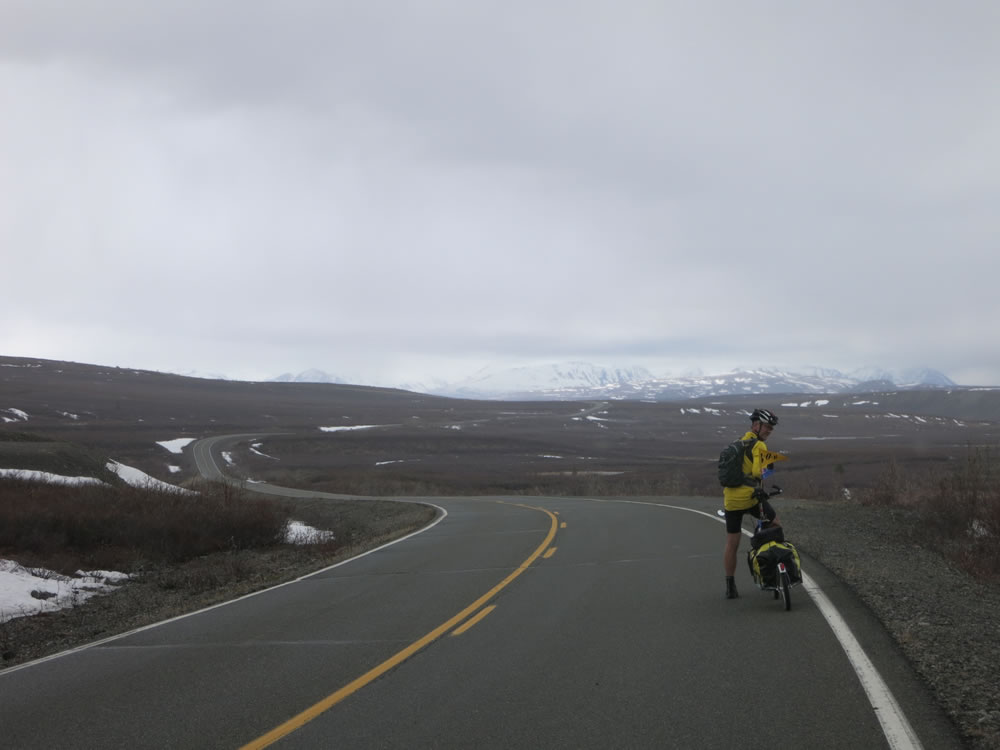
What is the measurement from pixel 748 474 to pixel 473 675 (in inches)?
151

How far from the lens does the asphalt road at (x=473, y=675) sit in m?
5.14

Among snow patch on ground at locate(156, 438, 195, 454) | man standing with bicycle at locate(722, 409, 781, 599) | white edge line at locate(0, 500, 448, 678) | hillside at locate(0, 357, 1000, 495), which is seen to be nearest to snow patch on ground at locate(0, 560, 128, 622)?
white edge line at locate(0, 500, 448, 678)

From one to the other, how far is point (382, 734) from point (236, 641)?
354 centimetres

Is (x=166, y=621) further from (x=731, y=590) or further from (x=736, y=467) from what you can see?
(x=736, y=467)

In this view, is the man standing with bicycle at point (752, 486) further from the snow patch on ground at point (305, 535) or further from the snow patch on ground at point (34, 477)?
the snow patch on ground at point (34, 477)

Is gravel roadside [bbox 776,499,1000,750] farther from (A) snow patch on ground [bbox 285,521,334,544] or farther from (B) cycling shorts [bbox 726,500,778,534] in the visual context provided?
(A) snow patch on ground [bbox 285,521,334,544]

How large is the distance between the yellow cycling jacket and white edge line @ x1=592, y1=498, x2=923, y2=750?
1.32 meters

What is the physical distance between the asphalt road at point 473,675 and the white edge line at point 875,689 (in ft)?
0.20

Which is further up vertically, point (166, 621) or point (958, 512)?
point (958, 512)

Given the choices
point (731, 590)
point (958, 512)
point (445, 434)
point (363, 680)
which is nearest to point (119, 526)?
point (363, 680)

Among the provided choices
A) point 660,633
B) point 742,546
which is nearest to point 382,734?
point 660,633

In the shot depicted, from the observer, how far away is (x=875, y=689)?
5.63 m

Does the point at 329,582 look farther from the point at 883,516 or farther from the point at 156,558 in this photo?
the point at 883,516

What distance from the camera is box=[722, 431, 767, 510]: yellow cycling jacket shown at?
848cm
